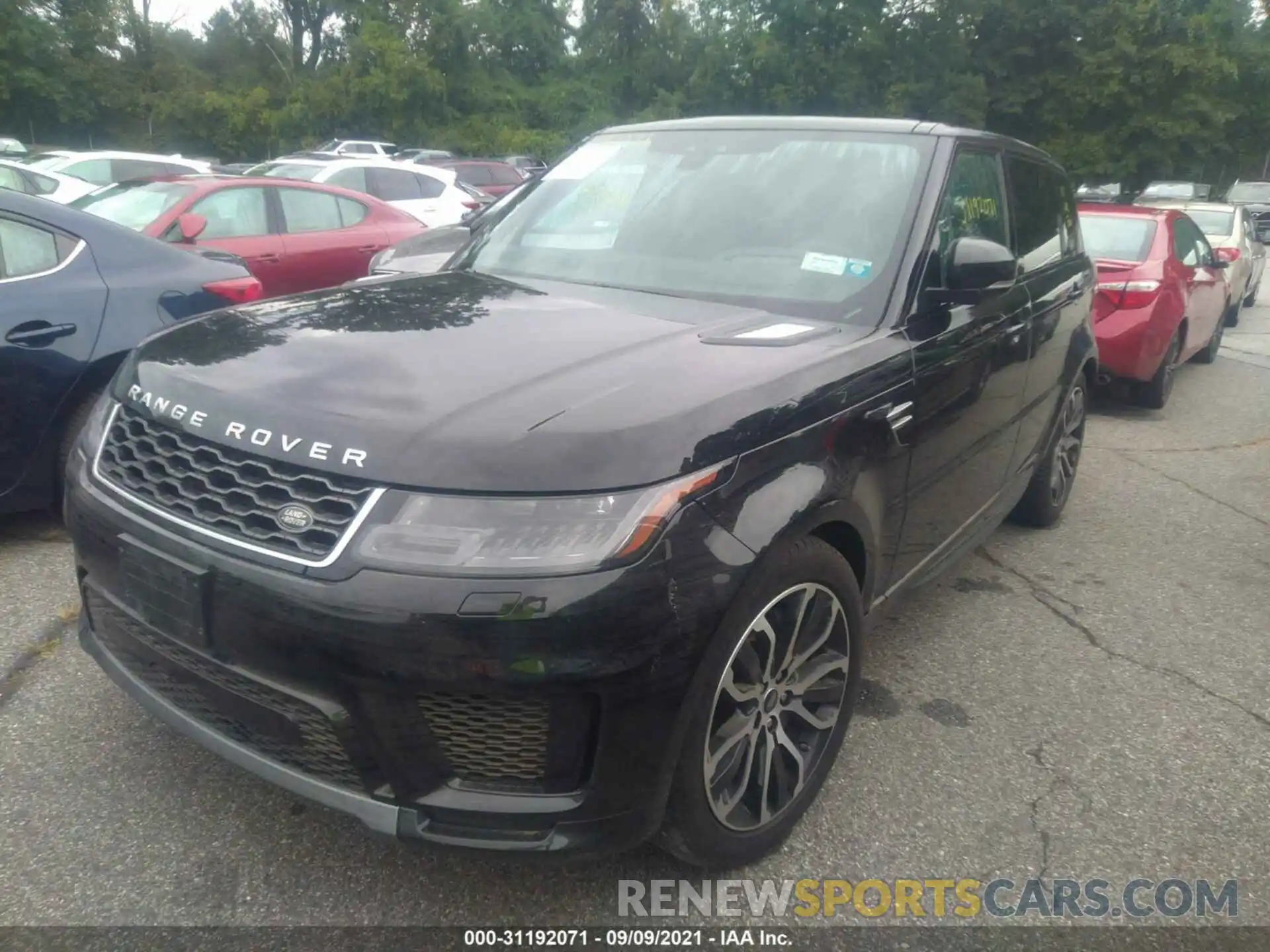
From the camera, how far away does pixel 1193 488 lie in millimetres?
5941

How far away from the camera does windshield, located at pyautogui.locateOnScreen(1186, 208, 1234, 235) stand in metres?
12.2

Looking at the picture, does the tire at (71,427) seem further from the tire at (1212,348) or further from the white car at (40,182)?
the tire at (1212,348)

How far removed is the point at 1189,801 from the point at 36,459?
415 cm

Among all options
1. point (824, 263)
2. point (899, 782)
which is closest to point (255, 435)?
point (824, 263)

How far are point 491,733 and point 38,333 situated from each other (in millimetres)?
2985

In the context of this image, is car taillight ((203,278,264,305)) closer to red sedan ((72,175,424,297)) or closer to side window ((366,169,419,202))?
red sedan ((72,175,424,297))

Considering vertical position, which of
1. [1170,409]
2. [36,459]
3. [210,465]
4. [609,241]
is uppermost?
[609,241]

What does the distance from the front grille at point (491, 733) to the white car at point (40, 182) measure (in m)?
11.4

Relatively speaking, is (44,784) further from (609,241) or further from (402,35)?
(402,35)

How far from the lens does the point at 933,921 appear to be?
2445mm

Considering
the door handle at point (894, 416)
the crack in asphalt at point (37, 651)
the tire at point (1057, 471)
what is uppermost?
the door handle at point (894, 416)

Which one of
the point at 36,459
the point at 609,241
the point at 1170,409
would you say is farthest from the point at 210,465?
the point at 1170,409

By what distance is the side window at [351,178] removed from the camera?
12633 mm

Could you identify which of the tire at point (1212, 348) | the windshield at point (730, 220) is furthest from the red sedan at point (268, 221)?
the tire at point (1212, 348)
